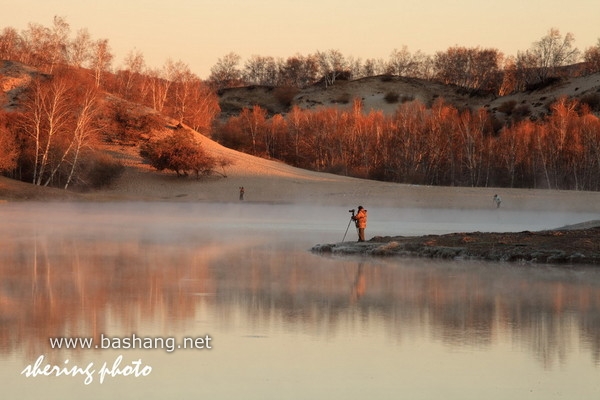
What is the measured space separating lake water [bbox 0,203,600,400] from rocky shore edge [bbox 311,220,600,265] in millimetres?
1111

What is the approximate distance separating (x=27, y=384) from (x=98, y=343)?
2106 mm

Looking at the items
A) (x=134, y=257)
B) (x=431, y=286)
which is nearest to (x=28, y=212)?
(x=134, y=257)

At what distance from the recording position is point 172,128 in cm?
8381

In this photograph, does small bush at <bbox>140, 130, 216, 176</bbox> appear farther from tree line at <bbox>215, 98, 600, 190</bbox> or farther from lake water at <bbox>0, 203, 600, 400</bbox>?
lake water at <bbox>0, 203, 600, 400</bbox>

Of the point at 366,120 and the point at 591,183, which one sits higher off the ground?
the point at 366,120

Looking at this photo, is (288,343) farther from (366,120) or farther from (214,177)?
(366,120)

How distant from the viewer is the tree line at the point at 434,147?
88.1 meters

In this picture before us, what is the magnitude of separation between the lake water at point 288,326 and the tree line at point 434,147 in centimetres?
6514

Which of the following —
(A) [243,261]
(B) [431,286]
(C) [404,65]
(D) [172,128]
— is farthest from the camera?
(C) [404,65]

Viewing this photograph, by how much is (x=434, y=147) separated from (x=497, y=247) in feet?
225

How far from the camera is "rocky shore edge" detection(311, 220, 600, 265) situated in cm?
2528

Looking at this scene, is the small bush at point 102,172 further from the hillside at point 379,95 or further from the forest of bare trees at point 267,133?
the hillside at point 379,95

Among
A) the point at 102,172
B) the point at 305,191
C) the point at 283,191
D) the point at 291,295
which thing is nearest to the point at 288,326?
the point at 291,295

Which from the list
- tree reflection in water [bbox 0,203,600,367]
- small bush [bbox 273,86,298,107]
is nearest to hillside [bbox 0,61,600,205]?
tree reflection in water [bbox 0,203,600,367]
